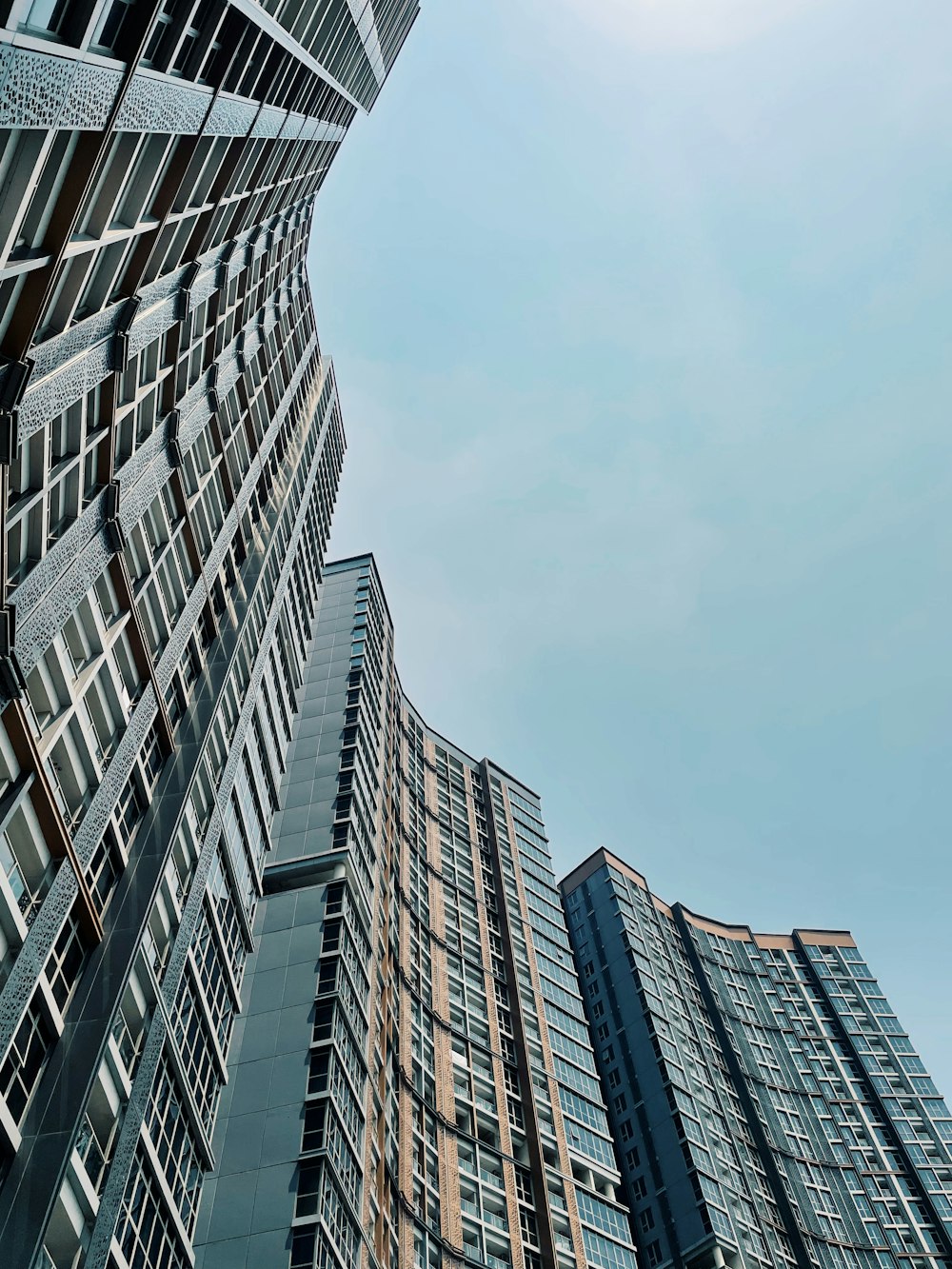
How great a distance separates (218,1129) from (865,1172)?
2977 inches

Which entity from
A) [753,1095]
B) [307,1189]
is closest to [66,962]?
[307,1189]

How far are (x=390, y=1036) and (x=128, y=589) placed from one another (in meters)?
33.3

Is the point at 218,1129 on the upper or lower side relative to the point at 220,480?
lower

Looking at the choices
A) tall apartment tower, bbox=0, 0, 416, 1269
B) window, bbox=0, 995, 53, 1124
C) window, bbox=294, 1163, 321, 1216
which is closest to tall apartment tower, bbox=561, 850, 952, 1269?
window, bbox=294, 1163, 321, 1216

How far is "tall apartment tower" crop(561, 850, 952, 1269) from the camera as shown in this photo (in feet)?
245

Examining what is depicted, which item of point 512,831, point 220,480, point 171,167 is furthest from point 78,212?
point 512,831

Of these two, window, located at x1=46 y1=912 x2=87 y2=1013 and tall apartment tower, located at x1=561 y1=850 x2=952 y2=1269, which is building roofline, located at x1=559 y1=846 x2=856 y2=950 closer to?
tall apartment tower, located at x1=561 y1=850 x2=952 y2=1269

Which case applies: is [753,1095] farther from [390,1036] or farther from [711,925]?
[390,1036]

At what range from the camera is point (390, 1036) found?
175 feet

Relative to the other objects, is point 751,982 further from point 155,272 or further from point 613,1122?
point 155,272

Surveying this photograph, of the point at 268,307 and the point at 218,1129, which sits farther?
the point at 268,307

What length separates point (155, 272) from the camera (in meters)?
31.3

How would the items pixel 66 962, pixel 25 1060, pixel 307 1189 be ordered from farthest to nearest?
1. pixel 307 1189
2. pixel 66 962
3. pixel 25 1060

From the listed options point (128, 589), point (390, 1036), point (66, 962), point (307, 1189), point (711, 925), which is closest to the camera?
point (66, 962)
